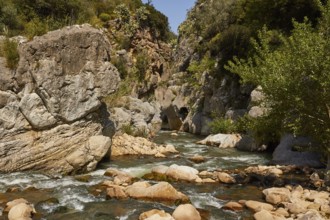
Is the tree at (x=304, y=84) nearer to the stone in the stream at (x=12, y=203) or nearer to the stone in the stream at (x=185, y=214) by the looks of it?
the stone in the stream at (x=185, y=214)

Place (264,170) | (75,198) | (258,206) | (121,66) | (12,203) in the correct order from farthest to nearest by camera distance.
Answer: (121,66), (264,170), (75,198), (258,206), (12,203)

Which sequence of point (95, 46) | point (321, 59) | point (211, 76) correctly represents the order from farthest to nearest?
point (211, 76), point (95, 46), point (321, 59)

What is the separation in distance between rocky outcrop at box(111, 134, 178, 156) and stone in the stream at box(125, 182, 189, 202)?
33.8 feet

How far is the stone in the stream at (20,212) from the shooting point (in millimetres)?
10948

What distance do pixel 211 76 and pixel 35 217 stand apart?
107 ft

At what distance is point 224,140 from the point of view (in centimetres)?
2959

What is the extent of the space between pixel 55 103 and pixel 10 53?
130 inches

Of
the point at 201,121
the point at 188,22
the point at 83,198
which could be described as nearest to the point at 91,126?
the point at 83,198

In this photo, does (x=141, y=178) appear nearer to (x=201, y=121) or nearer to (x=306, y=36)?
(x=306, y=36)

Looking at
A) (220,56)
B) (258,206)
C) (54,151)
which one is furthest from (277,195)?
(220,56)

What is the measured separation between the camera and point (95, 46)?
19531mm

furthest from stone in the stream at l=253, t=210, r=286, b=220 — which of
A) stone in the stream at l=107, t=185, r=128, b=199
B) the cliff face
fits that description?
the cliff face

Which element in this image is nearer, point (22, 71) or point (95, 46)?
point (22, 71)

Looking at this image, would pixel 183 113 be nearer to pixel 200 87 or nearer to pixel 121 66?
pixel 200 87
